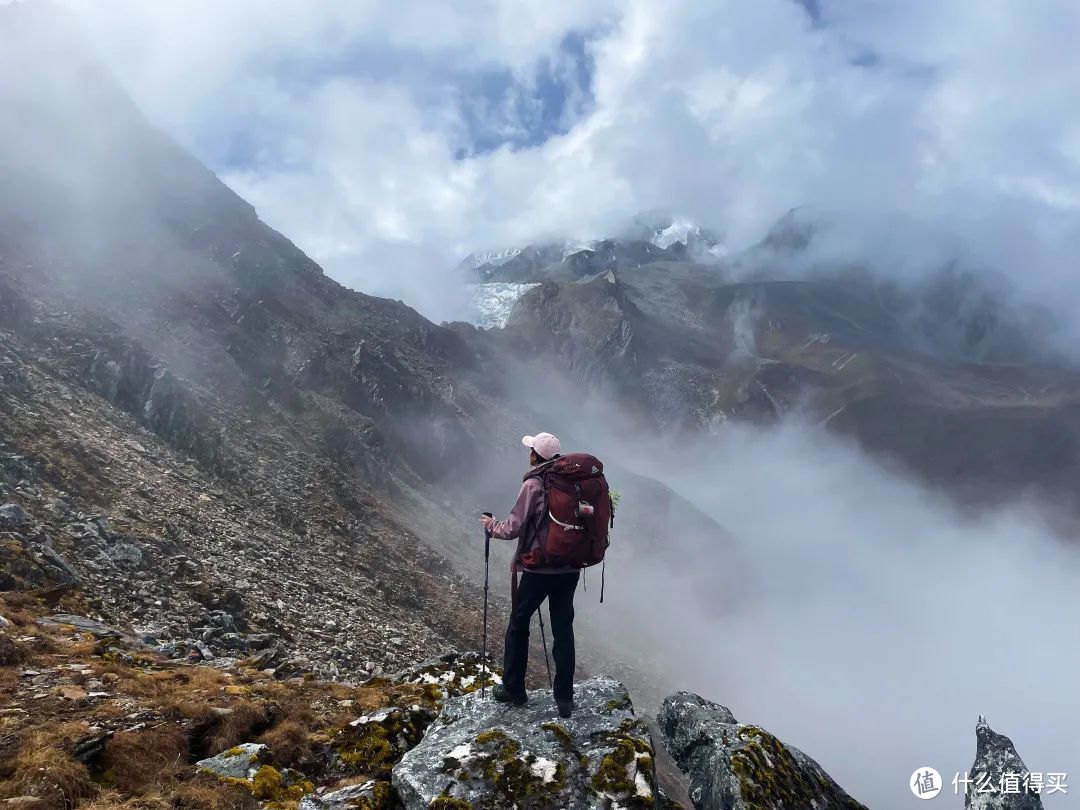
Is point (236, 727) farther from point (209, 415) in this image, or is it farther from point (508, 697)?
point (209, 415)

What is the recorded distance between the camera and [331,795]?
8.41 m

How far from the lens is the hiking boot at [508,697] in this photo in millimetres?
10305

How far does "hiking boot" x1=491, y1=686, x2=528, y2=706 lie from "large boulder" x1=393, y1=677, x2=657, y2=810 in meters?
0.18

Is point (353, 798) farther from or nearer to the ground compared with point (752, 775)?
nearer to the ground

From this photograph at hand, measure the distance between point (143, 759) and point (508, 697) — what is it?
214 inches

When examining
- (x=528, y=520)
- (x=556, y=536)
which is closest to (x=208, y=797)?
(x=528, y=520)

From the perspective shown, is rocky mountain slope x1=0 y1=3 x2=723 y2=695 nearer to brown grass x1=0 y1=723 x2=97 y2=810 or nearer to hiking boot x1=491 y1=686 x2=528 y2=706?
brown grass x1=0 y1=723 x2=97 y2=810

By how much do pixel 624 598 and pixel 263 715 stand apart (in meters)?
83.3

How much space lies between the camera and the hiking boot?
10.3 metres

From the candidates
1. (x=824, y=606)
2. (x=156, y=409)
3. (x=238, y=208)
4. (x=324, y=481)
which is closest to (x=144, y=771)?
(x=156, y=409)

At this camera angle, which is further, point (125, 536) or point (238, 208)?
point (238, 208)

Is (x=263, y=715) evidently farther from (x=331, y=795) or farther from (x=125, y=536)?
(x=125, y=536)

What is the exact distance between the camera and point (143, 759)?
8812 millimetres

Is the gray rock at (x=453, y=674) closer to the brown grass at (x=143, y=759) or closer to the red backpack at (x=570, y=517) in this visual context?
the brown grass at (x=143, y=759)
